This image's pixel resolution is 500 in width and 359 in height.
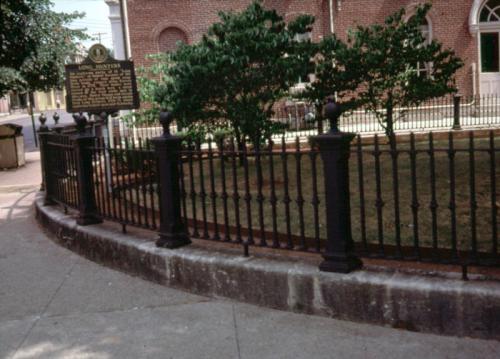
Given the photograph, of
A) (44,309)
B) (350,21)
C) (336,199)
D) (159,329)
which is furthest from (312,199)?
(350,21)

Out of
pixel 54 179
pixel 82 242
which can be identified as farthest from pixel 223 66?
pixel 82 242

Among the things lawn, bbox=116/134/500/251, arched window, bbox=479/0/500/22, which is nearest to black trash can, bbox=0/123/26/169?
lawn, bbox=116/134/500/251

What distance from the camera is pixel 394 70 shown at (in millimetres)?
11719

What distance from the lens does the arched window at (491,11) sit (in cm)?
2384

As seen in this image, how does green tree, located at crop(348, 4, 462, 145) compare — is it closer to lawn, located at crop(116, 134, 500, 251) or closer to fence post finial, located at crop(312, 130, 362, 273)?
lawn, located at crop(116, 134, 500, 251)

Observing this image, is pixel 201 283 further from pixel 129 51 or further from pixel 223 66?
pixel 129 51

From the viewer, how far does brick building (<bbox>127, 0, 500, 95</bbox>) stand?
76.2 feet

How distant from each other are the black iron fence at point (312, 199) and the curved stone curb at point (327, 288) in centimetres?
17

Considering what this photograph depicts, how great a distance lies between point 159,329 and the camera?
15.0 ft

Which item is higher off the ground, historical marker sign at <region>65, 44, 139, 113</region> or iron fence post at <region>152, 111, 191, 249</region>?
historical marker sign at <region>65, 44, 139, 113</region>

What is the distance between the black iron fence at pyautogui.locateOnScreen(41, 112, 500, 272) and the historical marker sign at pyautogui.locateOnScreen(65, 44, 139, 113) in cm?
83

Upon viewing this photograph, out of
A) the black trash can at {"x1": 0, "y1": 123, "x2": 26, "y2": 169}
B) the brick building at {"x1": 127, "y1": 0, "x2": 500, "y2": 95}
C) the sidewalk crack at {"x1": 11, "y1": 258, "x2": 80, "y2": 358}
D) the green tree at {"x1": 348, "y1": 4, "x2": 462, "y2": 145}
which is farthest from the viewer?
the brick building at {"x1": 127, "y1": 0, "x2": 500, "y2": 95}

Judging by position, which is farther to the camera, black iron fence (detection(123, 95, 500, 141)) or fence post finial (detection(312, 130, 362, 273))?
black iron fence (detection(123, 95, 500, 141))

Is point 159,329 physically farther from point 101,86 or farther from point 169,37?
point 169,37
